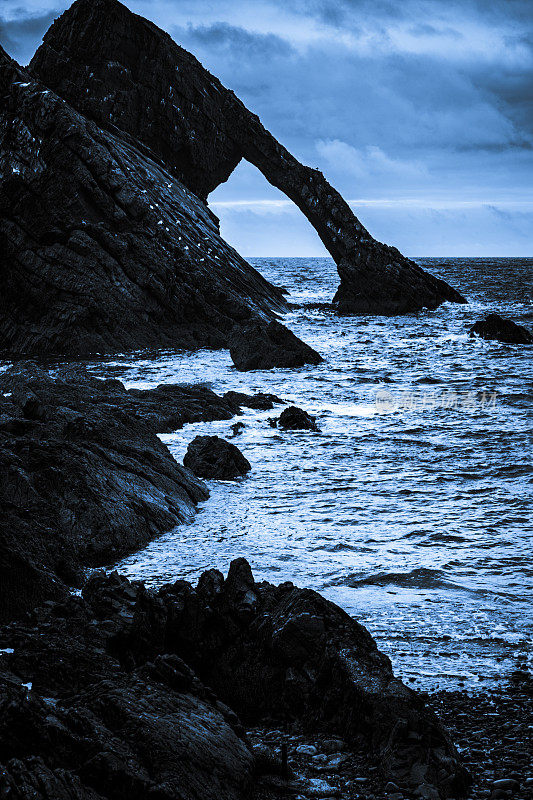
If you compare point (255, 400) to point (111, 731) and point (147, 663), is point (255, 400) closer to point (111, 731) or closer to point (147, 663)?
point (147, 663)

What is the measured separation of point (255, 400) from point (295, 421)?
3.30 meters

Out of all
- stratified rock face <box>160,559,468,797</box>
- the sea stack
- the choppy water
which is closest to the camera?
stratified rock face <box>160,559,468,797</box>

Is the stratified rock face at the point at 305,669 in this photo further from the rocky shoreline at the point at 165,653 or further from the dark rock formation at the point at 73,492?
the dark rock formation at the point at 73,492

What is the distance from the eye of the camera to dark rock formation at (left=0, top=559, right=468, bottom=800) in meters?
4.40

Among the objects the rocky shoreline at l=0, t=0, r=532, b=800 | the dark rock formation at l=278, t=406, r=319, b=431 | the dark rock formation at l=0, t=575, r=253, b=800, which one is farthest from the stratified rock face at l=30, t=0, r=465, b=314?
the dark rock formation at l=0, t=575, r=253, b=800

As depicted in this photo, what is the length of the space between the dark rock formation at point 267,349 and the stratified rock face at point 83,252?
5583 mm

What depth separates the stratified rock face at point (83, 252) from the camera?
1342 inches

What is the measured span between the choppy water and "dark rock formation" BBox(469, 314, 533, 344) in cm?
1253

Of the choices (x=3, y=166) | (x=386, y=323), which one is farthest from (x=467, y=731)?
(x=386, y=323)

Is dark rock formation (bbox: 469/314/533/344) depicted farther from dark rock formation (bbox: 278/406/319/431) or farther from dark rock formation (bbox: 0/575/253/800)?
dark rock formation (bbox: 0/575/253/800)

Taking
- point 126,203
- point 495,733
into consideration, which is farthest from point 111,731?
point 126,203

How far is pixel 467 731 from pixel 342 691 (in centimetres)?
107

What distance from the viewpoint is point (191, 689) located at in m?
5.82

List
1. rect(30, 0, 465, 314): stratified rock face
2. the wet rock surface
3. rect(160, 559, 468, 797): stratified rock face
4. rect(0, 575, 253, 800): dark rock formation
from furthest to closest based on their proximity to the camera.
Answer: rect(30, 0, 465, 314): stratified rock face < rect(160, 559, 468, 797): stratified rock face < the wet rock surface < rect(0, 575, 253, 800): dark rock formation
